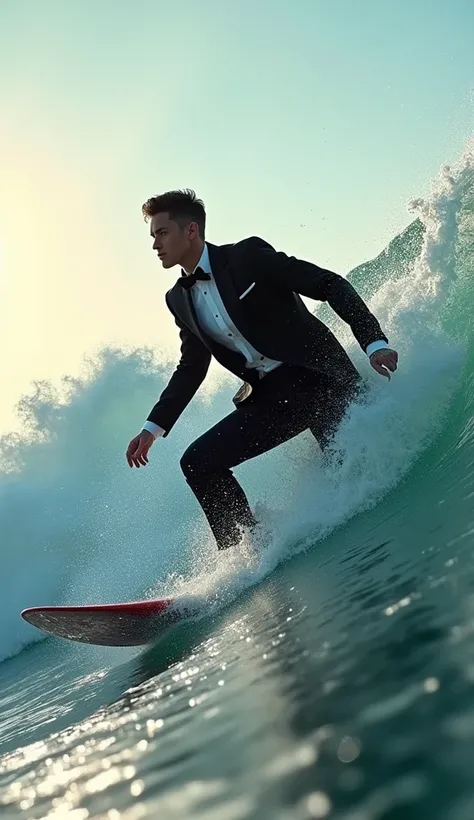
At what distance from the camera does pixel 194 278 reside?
479 centimetres

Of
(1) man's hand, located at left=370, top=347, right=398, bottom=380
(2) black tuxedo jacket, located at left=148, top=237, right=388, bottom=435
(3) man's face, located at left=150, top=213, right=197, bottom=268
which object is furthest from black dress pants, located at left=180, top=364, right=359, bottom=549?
(3) man's face, located at left=150, top=213, right=197, bottom=268

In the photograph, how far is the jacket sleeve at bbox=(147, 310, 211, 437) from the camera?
17.2 ft

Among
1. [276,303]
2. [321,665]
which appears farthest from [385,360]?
[321,665]

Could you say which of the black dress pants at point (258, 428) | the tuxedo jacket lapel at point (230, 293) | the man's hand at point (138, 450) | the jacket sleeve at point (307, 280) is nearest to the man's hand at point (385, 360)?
the jacket sleeve at point (307, 280)

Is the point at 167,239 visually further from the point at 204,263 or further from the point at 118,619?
the point at 118,619

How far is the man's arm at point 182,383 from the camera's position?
5.23 metres

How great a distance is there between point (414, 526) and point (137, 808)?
5.95ft

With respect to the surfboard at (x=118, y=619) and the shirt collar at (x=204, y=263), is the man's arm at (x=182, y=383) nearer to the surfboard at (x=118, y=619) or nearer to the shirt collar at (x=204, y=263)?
the shirt collar at (x=204, y=263)

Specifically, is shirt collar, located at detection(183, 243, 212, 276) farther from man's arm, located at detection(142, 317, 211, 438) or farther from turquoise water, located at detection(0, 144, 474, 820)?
turquoise water, located at detection(0, 144, 474, 820)

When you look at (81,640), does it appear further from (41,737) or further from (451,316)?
(451,316)

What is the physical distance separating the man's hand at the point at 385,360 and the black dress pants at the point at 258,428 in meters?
0.78

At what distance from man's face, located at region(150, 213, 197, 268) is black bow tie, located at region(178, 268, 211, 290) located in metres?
0.14

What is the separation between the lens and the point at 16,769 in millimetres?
2133

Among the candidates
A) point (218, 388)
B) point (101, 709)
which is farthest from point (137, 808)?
point (218, 388)
